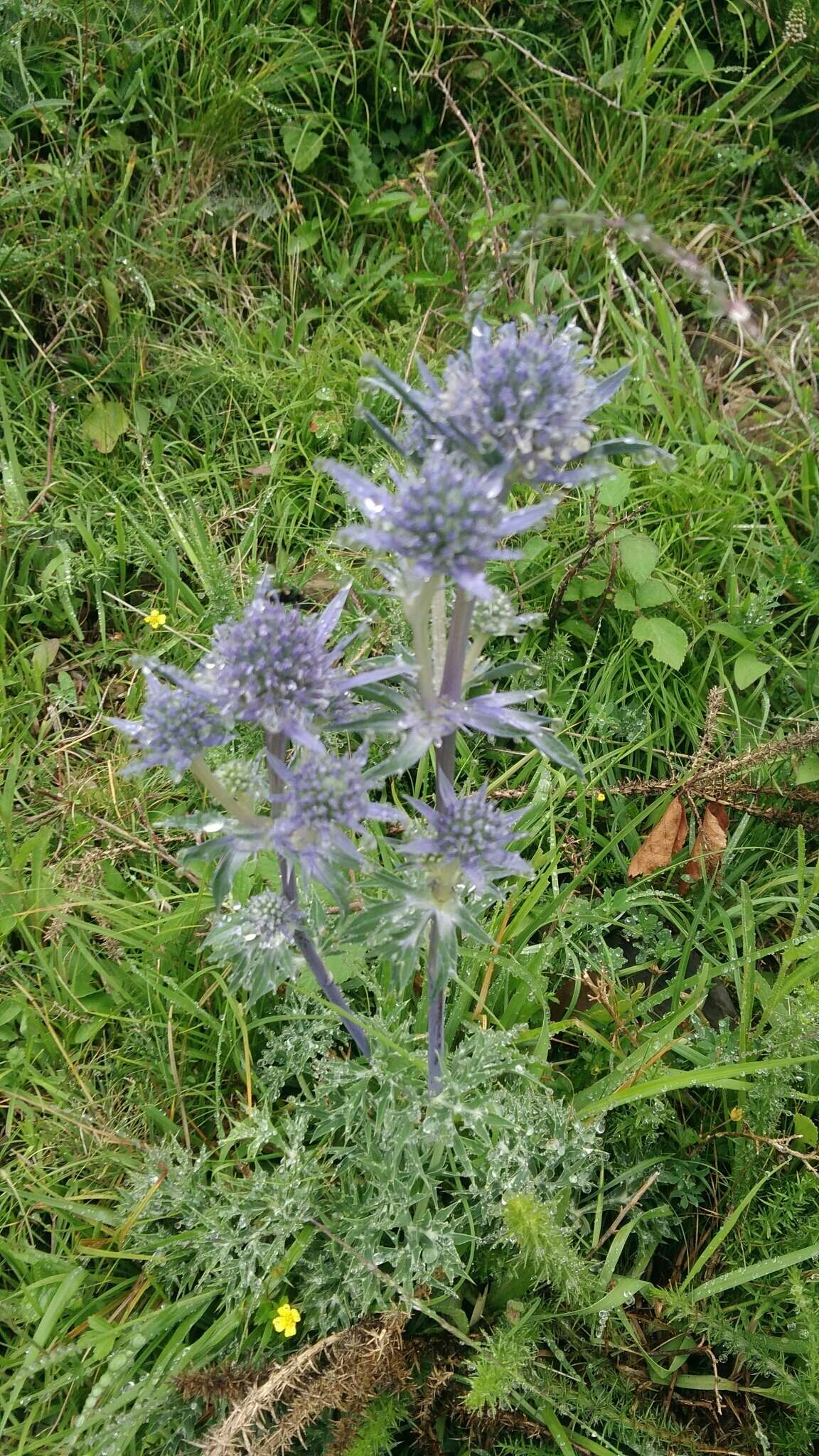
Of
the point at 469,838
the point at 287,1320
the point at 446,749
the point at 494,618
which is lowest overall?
the point at 287,1320

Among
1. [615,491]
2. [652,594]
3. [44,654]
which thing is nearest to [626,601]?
[652,594]

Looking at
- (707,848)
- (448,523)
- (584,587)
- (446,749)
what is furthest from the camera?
(584,587)

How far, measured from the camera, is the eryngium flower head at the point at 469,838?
63.7 inches

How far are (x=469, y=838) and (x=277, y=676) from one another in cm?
41

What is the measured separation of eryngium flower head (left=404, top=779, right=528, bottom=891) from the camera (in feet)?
5.31

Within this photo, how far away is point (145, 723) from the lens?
1634mm

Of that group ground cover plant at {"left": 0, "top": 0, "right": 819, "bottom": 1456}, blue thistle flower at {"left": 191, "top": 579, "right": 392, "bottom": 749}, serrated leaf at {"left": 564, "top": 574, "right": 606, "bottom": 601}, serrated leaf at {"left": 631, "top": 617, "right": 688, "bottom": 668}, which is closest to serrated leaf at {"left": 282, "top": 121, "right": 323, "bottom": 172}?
ground cover plant at {"left": 0, "top": 0, "right": 819, "bottom": 1456}

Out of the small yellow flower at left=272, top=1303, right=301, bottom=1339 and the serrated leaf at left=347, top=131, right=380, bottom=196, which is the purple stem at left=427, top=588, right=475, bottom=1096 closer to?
the small yellow flower at left=272, top=1303, right=301, bottom=1339

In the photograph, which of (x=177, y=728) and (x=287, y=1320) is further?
(x=287, y=1320)

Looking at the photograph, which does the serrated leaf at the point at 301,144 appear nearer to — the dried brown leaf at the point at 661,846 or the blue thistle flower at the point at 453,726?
the dried brown leaf at the point at 661,846

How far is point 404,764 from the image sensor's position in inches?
60.5

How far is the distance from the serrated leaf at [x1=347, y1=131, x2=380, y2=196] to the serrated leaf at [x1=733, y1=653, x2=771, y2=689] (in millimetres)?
2358

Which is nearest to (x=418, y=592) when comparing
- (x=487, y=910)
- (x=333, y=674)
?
(x=333, y=674)

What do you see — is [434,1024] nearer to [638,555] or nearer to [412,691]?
[412,691]
